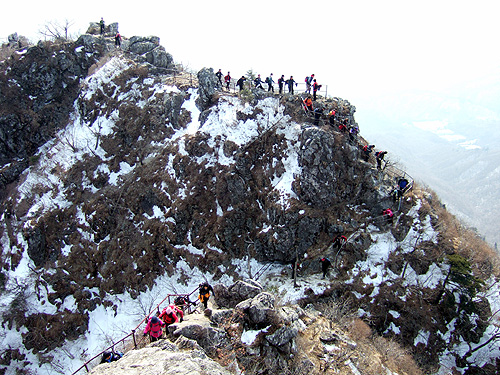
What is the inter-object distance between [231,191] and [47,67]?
1392 inches

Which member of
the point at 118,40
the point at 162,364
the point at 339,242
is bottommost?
the point at 339,242

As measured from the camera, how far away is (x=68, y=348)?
2553cm

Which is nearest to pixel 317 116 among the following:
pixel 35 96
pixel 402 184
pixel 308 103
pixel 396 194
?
pixel 308 103

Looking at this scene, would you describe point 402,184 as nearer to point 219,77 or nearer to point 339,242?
point 339,242

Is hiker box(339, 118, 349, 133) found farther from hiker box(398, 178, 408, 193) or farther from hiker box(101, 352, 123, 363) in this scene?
hiker box(101, 352, 123, 363)

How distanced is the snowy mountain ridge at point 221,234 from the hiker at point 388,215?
25.0 inches

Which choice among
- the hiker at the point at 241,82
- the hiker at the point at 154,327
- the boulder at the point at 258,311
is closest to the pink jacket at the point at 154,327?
the hiker at the point at 154,327

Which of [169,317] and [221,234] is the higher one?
[169,317]

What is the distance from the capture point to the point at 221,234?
94.9 ft

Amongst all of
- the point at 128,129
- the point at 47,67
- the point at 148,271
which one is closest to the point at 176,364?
the point at 148,271

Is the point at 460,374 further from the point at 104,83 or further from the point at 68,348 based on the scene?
the point at 104,83

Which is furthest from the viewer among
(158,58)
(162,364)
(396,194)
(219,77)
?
(158,58)

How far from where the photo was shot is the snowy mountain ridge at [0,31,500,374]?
24562mm

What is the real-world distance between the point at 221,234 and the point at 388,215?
16.7m
